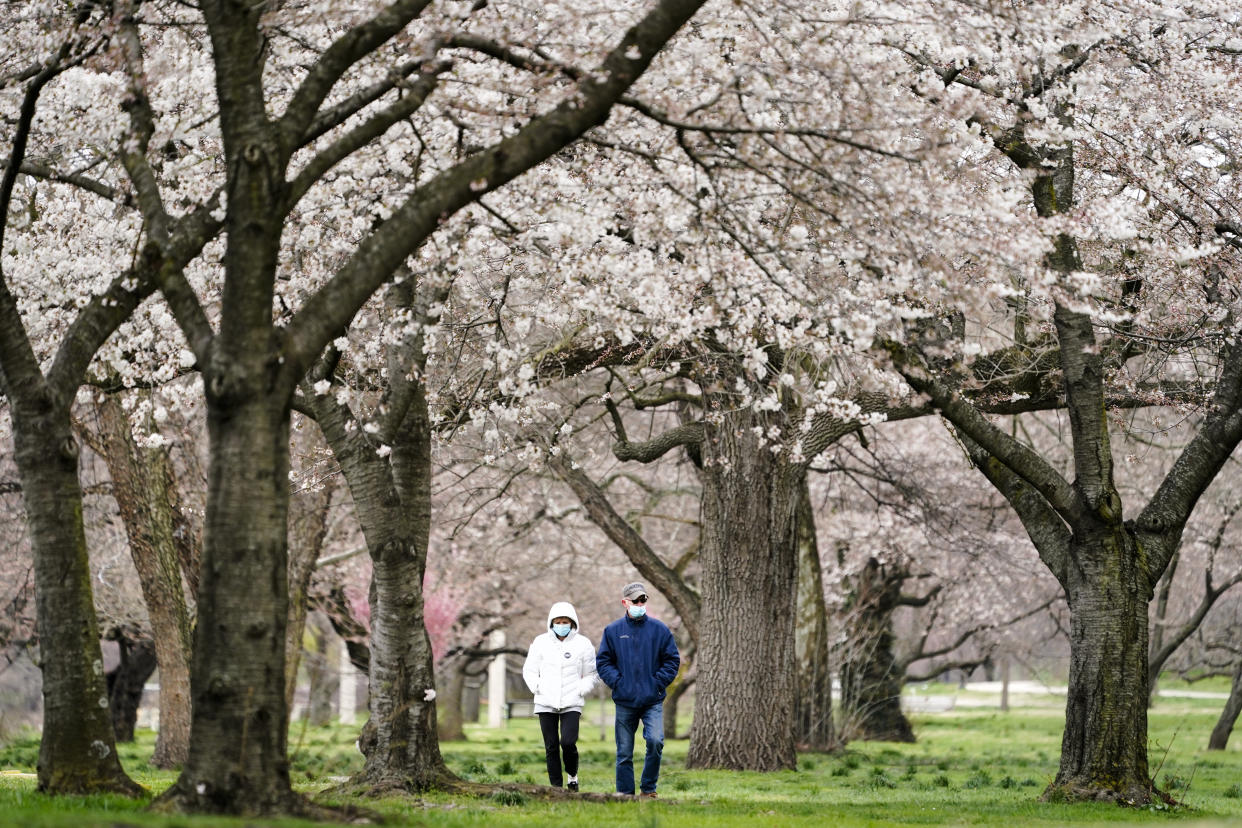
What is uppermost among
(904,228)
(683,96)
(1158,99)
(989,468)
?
(1158,99)

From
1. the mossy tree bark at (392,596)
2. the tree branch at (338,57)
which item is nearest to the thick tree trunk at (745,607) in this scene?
the mossy tree bark at (392,596)

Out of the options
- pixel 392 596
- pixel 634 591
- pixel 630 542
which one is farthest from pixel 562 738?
pixel 630 542

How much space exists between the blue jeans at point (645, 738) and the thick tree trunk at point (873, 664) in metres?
11.5

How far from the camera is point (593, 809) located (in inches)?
346

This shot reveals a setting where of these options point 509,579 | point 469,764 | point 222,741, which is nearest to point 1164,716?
point 509,579

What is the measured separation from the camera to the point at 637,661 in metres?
10.0

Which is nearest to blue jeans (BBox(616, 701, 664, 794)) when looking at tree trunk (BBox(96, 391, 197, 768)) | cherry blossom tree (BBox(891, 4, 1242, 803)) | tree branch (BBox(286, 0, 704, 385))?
cherry blossom tree (BBox(891, 4, 1242, 803))

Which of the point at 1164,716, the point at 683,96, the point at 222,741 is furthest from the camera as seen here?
the point at 1164,716

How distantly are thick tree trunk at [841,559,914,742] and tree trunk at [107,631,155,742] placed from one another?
13236 millimetres

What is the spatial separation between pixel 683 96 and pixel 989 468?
4.89m

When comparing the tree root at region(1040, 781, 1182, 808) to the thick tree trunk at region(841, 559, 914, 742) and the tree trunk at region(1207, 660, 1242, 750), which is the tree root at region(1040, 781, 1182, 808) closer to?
the thick tree trunk at region(841, 559, 914, 742)

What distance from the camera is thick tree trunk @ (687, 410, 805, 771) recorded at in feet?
48.2

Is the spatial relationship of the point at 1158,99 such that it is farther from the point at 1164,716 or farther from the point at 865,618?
the point at 1164,716

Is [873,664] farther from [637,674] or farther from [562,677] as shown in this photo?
[637,674]
